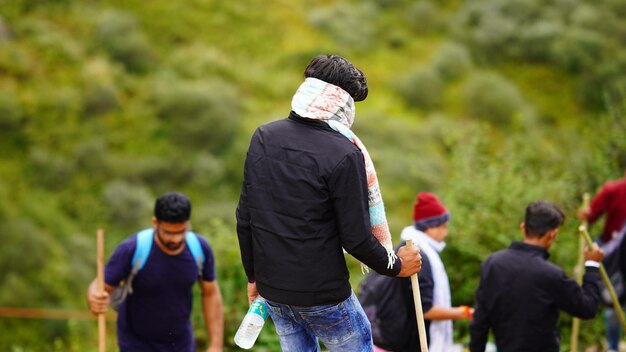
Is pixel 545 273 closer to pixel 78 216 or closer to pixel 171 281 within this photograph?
pixel 171 281

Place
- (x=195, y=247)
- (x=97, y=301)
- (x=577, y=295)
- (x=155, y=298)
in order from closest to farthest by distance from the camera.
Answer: (x=577, y=295) → (x=97, y=301) → (x=155, y=298) → (x=195, y=247)

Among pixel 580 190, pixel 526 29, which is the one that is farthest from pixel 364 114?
pixel 580 190

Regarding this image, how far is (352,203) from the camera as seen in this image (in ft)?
10.6

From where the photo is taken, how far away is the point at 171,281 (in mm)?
5066

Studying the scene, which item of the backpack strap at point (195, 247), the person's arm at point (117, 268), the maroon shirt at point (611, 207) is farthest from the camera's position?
the maroon shirt at point (611, 207)

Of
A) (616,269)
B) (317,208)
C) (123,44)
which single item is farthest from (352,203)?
(123,44)

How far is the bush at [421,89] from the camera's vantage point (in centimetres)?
4359

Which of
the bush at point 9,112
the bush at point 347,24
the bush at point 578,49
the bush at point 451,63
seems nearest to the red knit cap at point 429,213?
the bush at point 9,112

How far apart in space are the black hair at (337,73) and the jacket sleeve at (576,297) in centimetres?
177

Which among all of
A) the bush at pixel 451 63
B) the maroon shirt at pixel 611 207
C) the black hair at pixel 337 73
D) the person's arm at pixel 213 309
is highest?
the black hair at pixel 337 73

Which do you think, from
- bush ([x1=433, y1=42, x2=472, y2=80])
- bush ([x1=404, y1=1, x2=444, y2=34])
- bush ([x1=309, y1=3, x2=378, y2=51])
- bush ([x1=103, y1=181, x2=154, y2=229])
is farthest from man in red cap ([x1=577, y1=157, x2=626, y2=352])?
bush ([x1=404, y1=1, x2=444, y2=34])

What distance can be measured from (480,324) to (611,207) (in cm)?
261

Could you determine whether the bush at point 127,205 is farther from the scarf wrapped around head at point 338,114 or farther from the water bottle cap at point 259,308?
the scarf wrapped around head at point 338,114

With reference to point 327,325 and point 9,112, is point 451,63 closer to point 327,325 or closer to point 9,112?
point 9,112
